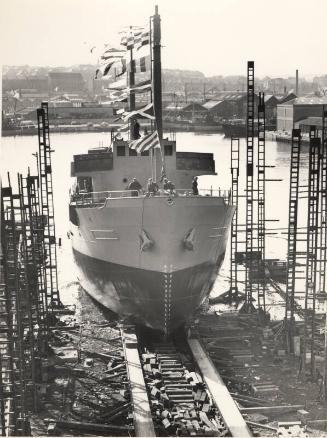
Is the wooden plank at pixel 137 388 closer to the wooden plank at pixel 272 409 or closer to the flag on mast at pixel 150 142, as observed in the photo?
the wooden plank at pixel 272 409

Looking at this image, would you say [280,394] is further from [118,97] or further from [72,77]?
[72,77]

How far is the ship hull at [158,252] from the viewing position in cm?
1216

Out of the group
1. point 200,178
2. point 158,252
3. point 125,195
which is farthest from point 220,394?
point 200,178

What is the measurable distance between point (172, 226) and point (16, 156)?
68.0 feet

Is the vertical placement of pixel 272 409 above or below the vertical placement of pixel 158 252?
below

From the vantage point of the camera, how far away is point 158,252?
12211 mm

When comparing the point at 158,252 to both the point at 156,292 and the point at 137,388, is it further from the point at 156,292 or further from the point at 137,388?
the point at 137,388

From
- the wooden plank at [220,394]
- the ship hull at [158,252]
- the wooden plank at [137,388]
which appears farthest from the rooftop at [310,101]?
the wooden plank at [220,394]

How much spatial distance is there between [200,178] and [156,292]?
22322 mm

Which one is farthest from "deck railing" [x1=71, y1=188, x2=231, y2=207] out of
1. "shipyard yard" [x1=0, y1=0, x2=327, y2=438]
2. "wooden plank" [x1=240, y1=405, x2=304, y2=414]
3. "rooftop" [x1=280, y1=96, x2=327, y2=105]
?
"rooftop" [x1=280, y1=96, x2=327, y2=105]

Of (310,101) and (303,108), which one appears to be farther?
(310,101)

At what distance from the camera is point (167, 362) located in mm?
11039

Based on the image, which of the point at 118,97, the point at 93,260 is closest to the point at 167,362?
the point at 93,260

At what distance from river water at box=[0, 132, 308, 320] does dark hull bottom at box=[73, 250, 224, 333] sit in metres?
1.89
